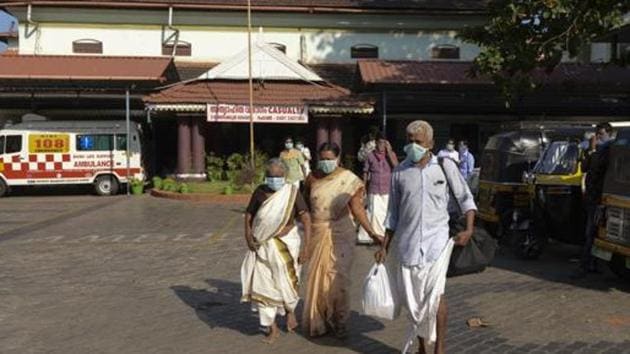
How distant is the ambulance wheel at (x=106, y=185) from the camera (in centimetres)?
2339

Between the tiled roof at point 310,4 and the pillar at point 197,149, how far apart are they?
6.18 metres

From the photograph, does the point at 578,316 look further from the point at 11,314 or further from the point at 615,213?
the point at 11,314

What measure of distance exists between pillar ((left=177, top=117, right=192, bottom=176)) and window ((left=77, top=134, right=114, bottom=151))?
2.20 meters

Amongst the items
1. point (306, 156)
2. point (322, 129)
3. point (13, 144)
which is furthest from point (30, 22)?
point (306, 156)

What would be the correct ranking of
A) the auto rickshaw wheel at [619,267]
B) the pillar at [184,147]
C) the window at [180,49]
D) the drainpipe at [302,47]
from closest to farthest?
the auto rickshaw wheel at [619,267] → the pillar at [184,147] → the window at [180,49] → the drainpipe at [302,47]

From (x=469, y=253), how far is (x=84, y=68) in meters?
21.0

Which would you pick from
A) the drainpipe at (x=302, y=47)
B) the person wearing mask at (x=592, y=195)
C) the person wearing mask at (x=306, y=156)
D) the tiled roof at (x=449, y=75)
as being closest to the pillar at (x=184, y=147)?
the person wearing mask at (x=306, y=156)

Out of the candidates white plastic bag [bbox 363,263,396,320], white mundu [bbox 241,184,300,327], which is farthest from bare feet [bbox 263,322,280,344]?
white plastic bag [bbox 363,263,396,320]

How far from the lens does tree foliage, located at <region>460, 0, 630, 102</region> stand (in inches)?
508

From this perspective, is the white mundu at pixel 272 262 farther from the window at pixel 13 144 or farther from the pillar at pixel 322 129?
the window at pixel 13 144

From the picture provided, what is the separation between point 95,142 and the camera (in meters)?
23.2

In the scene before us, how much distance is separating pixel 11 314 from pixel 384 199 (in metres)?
5.82

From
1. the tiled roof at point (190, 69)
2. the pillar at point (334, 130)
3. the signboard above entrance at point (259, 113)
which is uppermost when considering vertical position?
the tiled roof at point (190, 69)

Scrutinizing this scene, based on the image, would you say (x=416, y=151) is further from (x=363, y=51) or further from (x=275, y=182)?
(x=363, y=51)
